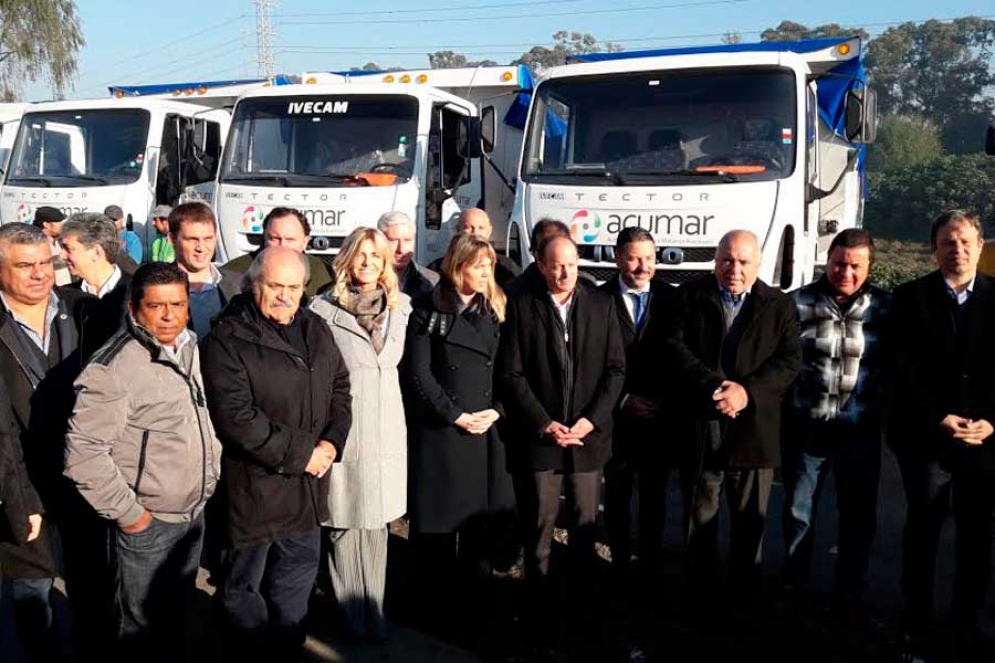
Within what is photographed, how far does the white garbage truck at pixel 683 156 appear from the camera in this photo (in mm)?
6258

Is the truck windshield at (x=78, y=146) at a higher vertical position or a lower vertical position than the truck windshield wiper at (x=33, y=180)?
higher

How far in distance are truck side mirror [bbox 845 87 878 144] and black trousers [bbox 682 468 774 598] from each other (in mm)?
3617

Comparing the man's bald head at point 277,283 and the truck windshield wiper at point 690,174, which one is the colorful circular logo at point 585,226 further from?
the man's bald head at point 277,283

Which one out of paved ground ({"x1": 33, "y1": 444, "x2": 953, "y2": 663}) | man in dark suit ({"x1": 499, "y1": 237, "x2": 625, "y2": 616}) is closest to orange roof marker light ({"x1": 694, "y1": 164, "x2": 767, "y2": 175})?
man in dark suit ({"x1": 499, "y1": 237, "x2": 625, "y2": 616})

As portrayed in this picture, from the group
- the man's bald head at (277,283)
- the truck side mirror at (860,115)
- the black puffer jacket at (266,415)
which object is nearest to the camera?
the black puffer jacket at (266,415)

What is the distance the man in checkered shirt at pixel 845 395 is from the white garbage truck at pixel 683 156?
1977mm

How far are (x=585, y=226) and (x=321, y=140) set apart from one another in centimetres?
313

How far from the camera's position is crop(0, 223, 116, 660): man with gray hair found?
332 cm

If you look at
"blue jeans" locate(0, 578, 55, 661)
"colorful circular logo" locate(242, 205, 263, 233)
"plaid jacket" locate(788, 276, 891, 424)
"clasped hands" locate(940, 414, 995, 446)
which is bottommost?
"blue jeans" locate(0, 578, 55, 661)

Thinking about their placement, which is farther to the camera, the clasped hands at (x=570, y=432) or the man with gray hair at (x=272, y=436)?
the clasped hands at (x=570, y=432)

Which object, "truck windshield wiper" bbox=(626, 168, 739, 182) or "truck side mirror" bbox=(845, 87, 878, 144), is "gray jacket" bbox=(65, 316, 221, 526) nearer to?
"truck windshield wiper" bbox=(626, 168, 739, 182)

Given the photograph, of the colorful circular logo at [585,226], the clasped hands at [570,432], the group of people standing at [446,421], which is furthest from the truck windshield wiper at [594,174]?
the clasped hands at [570,432]

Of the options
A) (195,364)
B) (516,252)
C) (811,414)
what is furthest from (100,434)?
(516,252)

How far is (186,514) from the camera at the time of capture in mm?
3227
